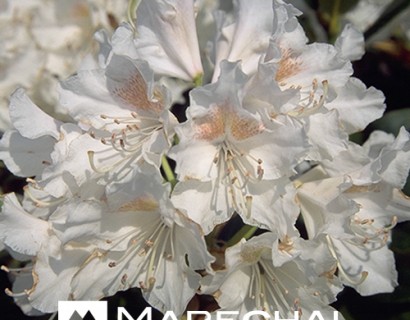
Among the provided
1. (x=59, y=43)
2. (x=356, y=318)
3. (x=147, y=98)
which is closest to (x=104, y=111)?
(x=147, y=98)

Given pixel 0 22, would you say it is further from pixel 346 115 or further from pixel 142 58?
pixel 346 115

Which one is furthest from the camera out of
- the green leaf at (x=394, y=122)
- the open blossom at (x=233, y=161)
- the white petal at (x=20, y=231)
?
the green leaf at (x=394, y=122)

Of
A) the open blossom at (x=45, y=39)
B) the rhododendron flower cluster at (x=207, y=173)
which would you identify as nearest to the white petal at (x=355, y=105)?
the rhododendron flower cluster at (x=207, y=173)

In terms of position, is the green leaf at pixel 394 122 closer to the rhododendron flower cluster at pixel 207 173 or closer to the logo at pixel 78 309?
the rhododendron flower cluster at pixel 207 173

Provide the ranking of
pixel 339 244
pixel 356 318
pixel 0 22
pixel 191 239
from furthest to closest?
pixel 0 22
pixel 356 318
pixel 339 244
pixel 191 239

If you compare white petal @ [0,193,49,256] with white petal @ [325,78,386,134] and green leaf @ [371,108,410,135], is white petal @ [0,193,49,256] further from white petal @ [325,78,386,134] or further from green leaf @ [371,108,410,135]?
green leaf @ [371,108,410,135]

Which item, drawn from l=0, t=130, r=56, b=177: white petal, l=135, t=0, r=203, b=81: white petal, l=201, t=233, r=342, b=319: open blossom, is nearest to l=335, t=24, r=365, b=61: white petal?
l=135, t=0, r=203, b=81: white petal
